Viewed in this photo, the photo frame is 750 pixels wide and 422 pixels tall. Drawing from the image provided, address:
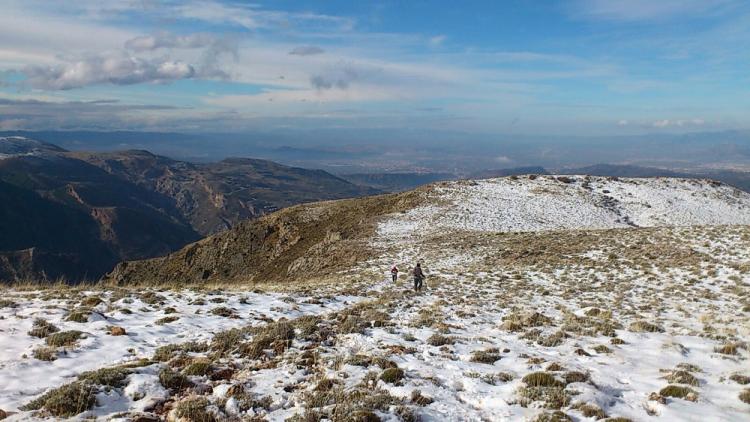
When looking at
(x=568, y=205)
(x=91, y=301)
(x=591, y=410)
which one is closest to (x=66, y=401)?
(x=91, y=301)

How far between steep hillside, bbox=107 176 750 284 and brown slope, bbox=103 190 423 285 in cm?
14

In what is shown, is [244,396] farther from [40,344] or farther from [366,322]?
[366,322]

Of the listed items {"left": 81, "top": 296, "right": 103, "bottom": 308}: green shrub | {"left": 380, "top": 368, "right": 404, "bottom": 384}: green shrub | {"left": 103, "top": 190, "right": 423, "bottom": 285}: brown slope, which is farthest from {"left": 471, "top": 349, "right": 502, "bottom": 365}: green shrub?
{"left": 103, "top": 190, "right": 423, "bottom": 285}: brown slope

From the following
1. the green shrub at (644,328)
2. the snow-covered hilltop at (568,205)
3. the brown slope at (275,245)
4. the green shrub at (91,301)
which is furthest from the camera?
the snow-covered hilltop at (568,205)

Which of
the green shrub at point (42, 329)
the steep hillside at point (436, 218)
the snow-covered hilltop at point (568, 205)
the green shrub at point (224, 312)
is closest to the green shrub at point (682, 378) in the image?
the green shrub at point (224, 312)

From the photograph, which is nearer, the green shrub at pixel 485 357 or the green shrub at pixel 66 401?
the green shrub at pixel 66 401

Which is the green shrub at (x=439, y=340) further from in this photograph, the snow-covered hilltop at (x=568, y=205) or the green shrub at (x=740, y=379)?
the snow-covered hilltop at (x=568, y=205)

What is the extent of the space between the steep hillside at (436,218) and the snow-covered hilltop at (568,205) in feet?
0.36

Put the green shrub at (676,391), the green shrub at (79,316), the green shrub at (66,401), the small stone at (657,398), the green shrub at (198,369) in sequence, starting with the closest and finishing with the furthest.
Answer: the green shrub at (66,401) < the small stone at (657,398) < the green shrub at (676,391) < the green shrub at (198,369) < the green shrub at (79,316)

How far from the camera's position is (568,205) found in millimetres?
52281

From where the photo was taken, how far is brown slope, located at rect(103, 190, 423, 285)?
1711 inches

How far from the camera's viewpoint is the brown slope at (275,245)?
143 feet

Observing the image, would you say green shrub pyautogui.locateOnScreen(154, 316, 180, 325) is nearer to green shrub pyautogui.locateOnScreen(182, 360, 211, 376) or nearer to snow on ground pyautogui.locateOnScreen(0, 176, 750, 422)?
snow on ground pyautogui.locateOnScreen(0, 176, 750, 422)

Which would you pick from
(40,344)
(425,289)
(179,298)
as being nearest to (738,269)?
(425,289)
